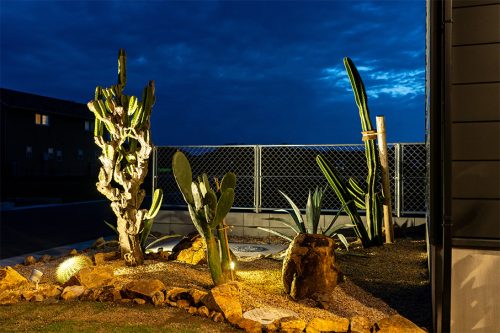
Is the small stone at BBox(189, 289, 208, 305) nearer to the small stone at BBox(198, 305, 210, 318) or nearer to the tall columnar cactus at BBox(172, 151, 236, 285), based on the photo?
the small stone at BBox(198, 305, 210, 318)

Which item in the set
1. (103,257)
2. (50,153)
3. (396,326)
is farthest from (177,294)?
(50,153)

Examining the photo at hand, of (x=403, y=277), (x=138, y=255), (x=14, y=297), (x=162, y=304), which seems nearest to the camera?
(x=162, y=304)

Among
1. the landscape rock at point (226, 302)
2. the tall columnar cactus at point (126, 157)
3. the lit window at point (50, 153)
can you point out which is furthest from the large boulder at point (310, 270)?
the lit window at point (50, 153)

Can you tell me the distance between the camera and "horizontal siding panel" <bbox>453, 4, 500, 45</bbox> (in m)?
3.38

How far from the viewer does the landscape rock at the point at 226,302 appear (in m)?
3.78

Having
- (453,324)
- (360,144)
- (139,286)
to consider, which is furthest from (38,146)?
(453,324)

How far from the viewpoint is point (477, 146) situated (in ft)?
11.1

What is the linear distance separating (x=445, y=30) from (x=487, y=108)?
2.05ft

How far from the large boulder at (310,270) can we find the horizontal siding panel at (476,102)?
1.71m

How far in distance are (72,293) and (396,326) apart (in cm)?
284

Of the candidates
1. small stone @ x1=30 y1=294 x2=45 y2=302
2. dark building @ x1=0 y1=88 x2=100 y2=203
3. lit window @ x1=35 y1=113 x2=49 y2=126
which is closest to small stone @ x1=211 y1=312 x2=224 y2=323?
small stone @ x1=30 y1=294 x2=45 y2=302

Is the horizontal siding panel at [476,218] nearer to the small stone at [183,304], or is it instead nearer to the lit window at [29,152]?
the small stone at [183,304]

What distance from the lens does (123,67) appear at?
19.7ft

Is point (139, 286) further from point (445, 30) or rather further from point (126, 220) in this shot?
point (445, 30)
